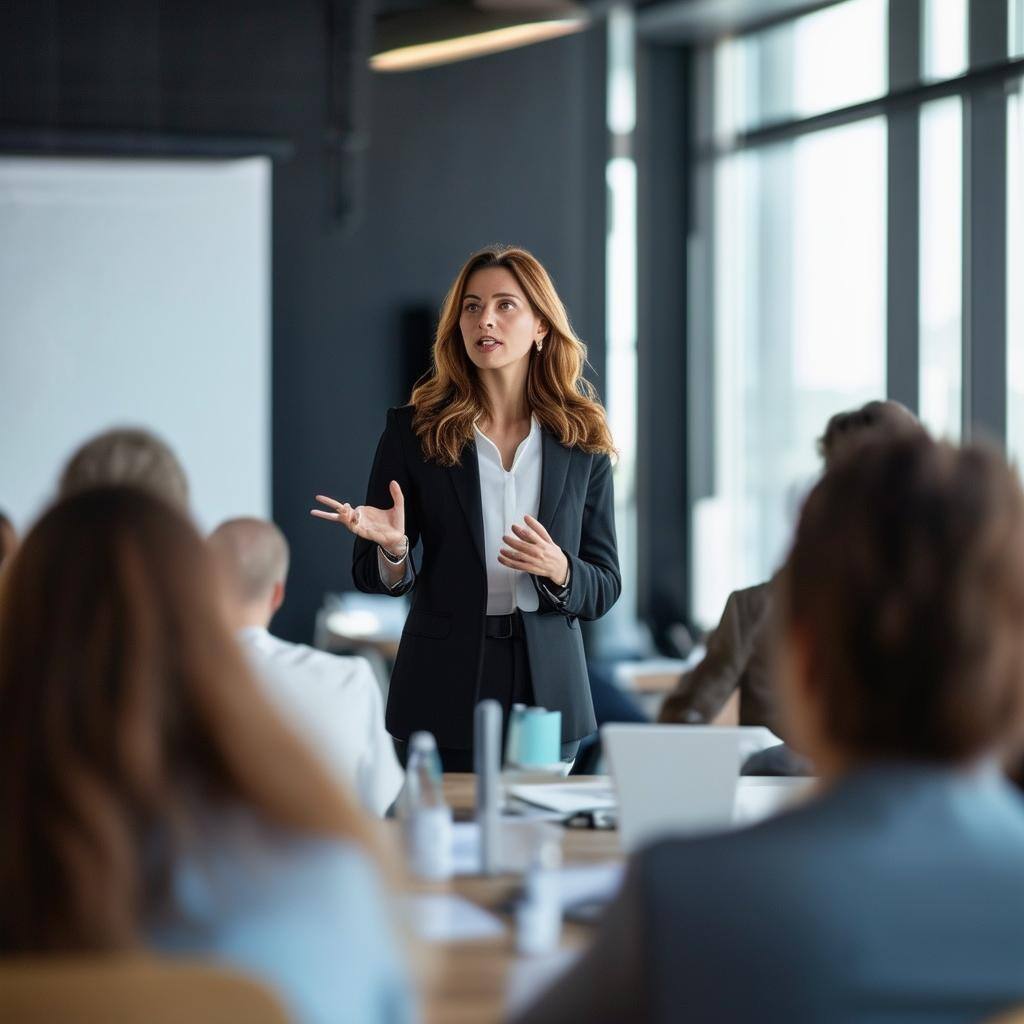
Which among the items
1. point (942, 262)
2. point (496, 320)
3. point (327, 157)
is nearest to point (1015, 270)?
point (942, 262)

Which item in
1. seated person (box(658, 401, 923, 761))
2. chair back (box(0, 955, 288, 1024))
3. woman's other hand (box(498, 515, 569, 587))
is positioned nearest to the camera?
chair back (box(0, 955, 288, 1024))

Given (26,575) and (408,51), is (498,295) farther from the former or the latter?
(408,51)

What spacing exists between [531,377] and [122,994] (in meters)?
2.36

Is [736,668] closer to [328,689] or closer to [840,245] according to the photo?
[328,689]

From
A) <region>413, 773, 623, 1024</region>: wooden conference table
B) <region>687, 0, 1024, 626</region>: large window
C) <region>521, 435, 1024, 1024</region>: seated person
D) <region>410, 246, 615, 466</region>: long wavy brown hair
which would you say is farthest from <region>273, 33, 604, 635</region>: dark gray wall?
<region>521, 435, 1024, 1024</region>: seated person

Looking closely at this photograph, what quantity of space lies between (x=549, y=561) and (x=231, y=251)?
14.6ft

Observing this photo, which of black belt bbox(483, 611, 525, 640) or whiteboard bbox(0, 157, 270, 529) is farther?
whiteboard bbox(0, 157, 270, 529)

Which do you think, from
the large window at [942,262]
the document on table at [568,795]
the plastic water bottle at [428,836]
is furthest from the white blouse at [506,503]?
the large window at [942,262]

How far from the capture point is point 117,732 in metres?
1.09

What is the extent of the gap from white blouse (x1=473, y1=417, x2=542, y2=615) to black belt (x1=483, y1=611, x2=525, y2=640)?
0.01 meters

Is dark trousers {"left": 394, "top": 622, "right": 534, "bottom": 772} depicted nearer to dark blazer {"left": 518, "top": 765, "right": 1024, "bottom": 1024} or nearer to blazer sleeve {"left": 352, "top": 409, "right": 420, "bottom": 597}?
blazer sleeve {"left": 352, "top": 409, "right": 420, "bottom": 597}

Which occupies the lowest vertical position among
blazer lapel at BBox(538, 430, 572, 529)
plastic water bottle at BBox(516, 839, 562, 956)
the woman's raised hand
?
plastic water bottle at BBox(516, 839, 562, 956)

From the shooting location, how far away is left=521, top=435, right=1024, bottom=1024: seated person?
1062mm

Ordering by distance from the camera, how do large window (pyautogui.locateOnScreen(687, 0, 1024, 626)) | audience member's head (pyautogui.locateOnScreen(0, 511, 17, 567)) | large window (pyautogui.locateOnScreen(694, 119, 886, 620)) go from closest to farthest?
audience member's head (pyautogui.locateOnScreen(0, 511, 17, 567)) → large window (pyautogui.locateOnScreen(687, 0, 1024, 626)) → large window (pyautogui.locateOnScreen(694, 119, 886, 620))
